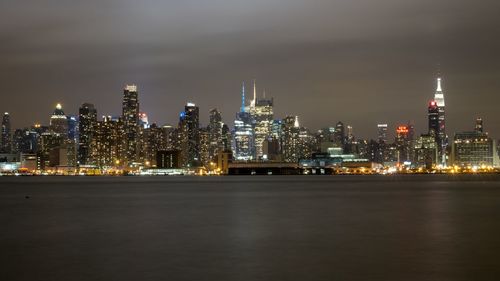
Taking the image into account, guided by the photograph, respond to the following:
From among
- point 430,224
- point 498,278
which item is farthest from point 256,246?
point 430,224

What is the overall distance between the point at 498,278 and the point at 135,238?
74.9 feet

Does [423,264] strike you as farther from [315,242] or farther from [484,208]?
[484,208]

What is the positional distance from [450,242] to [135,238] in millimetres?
18738

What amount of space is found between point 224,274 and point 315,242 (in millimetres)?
12100

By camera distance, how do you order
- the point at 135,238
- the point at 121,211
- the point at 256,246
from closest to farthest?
the point at 256,246
the point at 135,238
the point at 121,211

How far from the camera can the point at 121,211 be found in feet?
222

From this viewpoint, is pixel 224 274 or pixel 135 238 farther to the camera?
pixel 135 238

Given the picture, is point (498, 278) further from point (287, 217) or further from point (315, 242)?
point (287, 217)

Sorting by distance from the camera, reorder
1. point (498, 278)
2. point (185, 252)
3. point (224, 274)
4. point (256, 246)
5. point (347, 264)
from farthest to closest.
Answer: point (256, 246)
point (185, 252)
point (347, 264)
point (224, 274)
point (498, 278)

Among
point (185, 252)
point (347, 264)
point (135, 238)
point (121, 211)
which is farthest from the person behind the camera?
point (121, 211)

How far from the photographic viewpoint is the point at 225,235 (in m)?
45.2

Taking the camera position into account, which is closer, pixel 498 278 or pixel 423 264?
pixel 498 278

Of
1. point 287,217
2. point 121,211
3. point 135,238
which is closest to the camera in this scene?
point 135,238

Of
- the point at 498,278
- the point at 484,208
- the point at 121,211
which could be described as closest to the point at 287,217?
the point at 121,211
